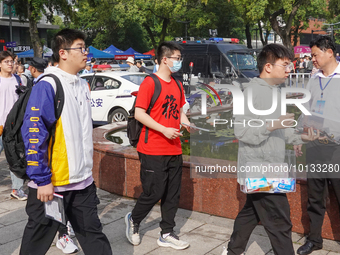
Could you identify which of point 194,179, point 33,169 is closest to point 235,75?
point 194,179

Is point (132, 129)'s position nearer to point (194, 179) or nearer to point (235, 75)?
point (194, 179)

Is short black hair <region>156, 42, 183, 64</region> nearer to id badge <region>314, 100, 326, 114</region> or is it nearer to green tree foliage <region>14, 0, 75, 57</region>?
id badge <region>314, 100, 326, 114</region>

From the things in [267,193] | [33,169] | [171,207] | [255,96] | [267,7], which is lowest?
[171,207]

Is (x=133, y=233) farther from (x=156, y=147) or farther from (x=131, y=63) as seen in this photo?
(x=131, y=63)

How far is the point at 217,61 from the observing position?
15.6m

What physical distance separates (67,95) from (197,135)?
4865 millimetres

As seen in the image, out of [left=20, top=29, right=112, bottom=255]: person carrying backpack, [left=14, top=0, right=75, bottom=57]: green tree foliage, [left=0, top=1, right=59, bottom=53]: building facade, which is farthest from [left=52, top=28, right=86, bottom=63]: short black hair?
[left=0, top=1, right=59, bottom=53]: building facade

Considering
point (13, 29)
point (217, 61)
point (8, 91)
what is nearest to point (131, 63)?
point (217, 61)

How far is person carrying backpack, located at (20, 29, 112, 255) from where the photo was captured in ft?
9.16

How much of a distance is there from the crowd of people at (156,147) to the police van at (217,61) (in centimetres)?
1117

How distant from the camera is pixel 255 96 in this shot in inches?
123

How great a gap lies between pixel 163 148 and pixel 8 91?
2.63m

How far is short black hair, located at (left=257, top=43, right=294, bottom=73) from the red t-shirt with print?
3.30 ft

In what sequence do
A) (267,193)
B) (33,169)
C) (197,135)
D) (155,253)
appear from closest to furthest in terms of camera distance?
(33,169) < (267,193) < (155,253) < (197,135)
